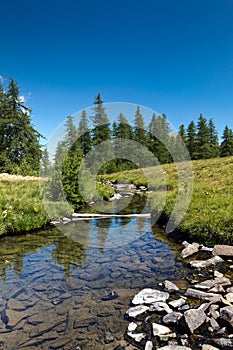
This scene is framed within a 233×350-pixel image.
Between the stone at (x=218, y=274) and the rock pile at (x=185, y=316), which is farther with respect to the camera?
the stone at (x=218, y=274)

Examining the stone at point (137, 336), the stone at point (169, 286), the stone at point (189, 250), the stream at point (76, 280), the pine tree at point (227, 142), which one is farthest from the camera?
the pine tree at point (227, 142)

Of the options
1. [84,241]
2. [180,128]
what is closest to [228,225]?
[84,241]

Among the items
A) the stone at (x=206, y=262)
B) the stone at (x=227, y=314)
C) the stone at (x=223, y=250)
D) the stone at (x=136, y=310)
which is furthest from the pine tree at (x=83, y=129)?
the stone at (x=227, y=314)

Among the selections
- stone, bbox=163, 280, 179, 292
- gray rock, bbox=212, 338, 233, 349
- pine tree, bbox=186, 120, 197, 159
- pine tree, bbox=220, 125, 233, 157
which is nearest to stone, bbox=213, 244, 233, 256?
stone, bbox=163, 280, 179, 292

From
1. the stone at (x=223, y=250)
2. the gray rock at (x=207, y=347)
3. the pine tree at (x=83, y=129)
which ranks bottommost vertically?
the gray rock at (x=207, y=347)

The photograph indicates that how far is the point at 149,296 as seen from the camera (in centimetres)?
613

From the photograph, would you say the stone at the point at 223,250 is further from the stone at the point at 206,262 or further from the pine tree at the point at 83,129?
the pine tree at the point at 83,129

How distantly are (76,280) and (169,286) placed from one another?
2613mm

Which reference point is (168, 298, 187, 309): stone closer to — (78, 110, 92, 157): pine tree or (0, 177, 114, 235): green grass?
(0, 177, 114, 235): green grass

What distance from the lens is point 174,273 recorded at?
7602mm

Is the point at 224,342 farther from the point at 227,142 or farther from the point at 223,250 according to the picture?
the point at 227,142

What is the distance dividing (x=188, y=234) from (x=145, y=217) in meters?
5.30

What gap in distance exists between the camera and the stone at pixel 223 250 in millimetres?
8484

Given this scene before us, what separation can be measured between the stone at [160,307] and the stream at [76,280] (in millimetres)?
598
